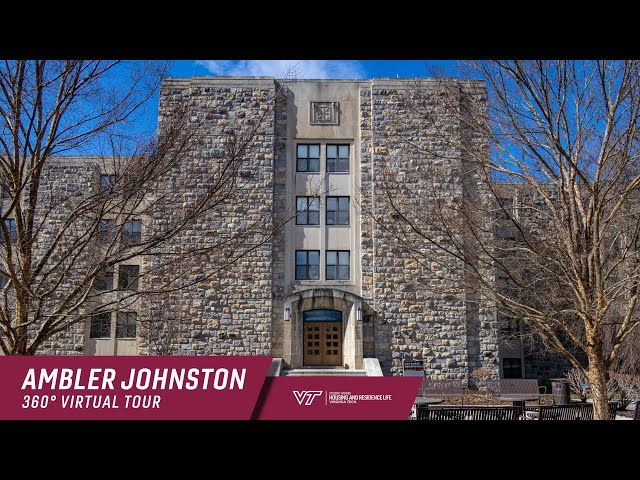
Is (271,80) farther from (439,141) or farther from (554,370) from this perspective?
(554,370)

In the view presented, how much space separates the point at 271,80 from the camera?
73.4 ft

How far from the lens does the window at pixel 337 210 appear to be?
71.5 ft

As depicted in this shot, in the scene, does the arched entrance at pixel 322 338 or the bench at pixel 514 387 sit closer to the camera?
the bench at pixel 514 387

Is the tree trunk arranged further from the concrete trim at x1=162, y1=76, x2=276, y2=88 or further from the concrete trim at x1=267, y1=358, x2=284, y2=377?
the concrete trim at x1=162, y1=76, x2=276, y2=88

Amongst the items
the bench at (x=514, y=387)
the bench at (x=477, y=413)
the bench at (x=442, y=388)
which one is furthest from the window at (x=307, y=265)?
the bench at (x=477, y=413)

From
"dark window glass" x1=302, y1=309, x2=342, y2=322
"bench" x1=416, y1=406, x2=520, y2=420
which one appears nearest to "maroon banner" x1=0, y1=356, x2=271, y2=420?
"bench" x1=416, y1=406, x2=520, y2=420

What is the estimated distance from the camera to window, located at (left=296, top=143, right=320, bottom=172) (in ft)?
72.5

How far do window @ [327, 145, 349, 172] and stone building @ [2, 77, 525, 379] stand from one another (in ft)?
0.12

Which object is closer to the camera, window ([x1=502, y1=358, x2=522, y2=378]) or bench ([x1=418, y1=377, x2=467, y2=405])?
bench ([x1=418, y1=377, x2=467, y2=405])

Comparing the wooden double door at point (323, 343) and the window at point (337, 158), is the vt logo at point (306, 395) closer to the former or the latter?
the wooden double door at point (323, 343)

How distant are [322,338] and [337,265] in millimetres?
2589

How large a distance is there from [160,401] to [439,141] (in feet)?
54.7

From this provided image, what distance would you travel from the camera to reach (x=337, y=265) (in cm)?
2156

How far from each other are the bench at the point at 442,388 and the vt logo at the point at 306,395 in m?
11.2
